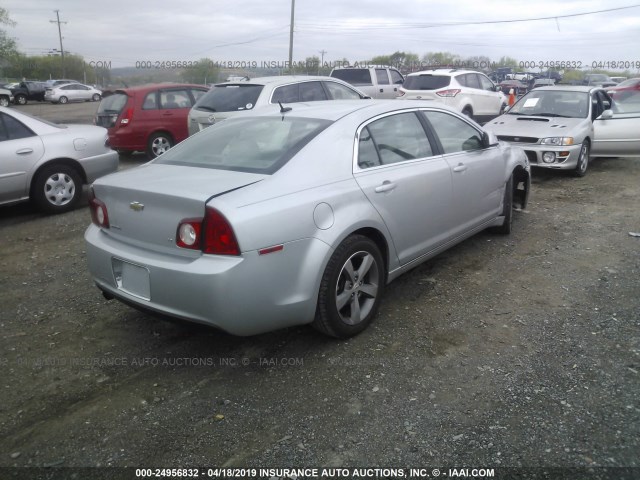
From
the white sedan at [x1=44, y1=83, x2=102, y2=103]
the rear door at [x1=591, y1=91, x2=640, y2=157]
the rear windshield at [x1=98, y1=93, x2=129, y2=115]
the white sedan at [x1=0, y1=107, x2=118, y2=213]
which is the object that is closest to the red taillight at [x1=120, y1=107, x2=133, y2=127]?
the rear windshield at [x1=98, y1=93, x2=129, y2=115]

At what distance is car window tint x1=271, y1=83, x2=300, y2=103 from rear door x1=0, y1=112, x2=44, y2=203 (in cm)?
341

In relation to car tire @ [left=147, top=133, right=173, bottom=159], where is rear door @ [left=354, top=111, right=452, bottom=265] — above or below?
above

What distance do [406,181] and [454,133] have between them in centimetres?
115

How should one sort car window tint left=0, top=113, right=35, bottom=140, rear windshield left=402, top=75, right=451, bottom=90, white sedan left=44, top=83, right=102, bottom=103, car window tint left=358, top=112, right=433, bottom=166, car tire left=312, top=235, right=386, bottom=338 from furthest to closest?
white sedan left=44, top=83, right=102, bottom=103
rear windshield left=402, top=75, right=451, bottom=90
car window tint left=0, top=113, right=35, bottom=140
car window tint left=358, top=112, right=433, bottom=166
car tire left=312, top=235, right=386, bottom=338

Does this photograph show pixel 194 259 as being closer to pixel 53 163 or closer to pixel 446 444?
Answer: pixel 446 444

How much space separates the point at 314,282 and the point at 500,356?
1292 millimetres

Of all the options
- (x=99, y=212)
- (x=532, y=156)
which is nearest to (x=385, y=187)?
(x=99, y=212)

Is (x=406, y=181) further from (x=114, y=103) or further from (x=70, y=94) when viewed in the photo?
(x=70, y=94)

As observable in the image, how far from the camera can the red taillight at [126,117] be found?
A: 34.1 feet

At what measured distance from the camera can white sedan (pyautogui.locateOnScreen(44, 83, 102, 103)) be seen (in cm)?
3706

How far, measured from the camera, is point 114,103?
10859mm

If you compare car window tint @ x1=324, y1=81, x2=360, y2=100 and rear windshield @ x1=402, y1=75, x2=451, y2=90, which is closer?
car window tint @ x1=324, y1=81, x2=360, y2=100

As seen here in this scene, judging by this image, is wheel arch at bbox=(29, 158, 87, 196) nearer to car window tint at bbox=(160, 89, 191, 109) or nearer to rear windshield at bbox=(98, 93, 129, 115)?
rear windshield at bbox=(98, 93, 129, 115)

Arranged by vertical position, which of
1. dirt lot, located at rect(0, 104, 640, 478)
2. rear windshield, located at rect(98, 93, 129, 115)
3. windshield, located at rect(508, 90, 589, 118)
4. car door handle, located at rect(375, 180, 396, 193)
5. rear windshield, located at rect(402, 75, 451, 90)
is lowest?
dirt lot, located at rect(0, 104, 640, 478)
